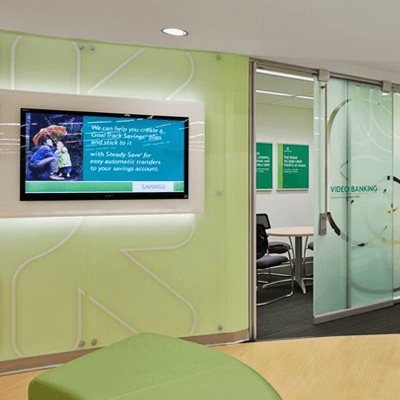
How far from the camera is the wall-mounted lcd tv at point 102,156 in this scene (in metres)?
3.59

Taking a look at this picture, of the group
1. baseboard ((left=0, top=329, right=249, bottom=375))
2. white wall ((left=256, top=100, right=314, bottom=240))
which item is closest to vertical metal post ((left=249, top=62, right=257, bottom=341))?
baseboard ((left=0, top=329, right=249, bottom=375))

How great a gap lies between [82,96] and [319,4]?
6.42ft

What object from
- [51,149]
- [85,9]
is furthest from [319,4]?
[51,149]

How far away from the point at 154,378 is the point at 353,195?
13.3ft

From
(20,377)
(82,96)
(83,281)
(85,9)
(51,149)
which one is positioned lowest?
(20,377)

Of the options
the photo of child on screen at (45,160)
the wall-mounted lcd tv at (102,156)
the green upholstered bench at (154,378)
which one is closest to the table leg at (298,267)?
the wall-mounted lcd tv at (102,156)

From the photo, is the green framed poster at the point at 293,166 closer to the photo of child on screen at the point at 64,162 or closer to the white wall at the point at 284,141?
the white wall at the point at 284,141

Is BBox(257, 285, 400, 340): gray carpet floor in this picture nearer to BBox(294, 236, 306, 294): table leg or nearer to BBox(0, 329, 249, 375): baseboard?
BBox(294, 236, 306, 294): table leg

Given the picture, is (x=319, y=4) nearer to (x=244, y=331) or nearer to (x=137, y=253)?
(x=137, y=253)

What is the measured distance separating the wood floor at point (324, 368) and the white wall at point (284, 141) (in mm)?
3784

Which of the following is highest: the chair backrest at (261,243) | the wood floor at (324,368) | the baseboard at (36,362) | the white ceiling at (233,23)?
the white ceiling at (233,23)

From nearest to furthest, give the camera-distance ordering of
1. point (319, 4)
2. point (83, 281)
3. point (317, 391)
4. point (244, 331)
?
point (319, 4), point (317, 391), point (83, 281), point (244, 331)

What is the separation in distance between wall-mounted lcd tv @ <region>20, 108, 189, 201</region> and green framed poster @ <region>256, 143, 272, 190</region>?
13.2ft

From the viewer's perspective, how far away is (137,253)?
3951mm
